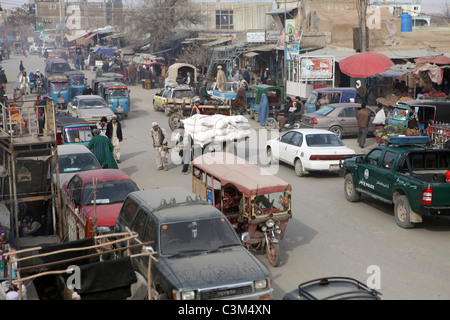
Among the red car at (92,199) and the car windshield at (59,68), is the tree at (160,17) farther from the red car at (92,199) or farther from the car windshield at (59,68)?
the red car at (92,199)

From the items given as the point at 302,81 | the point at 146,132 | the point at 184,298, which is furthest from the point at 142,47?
the point at 184,298

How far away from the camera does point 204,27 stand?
64.0m

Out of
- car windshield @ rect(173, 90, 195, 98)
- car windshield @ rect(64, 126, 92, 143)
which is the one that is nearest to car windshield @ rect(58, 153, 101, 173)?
car windshield @ rect(64, 126, 92, 143)

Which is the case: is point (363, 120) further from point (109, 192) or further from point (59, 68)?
point (59, 68)

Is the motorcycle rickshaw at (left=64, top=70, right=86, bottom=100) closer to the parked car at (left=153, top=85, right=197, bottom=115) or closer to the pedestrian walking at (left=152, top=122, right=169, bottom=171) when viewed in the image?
the parked car at (left=153, top=85, right=197, bottom=115)

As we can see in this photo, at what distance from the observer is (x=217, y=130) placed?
18.9m

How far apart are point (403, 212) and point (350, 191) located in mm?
2535

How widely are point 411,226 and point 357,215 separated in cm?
160

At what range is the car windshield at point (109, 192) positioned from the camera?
40.8ft

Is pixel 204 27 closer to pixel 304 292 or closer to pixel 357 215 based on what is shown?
pixel 357 215

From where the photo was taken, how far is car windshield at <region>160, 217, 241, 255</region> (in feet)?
29.3

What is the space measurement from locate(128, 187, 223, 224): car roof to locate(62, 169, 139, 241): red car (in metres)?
1.51

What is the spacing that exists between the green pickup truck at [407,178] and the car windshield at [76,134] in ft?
30.9

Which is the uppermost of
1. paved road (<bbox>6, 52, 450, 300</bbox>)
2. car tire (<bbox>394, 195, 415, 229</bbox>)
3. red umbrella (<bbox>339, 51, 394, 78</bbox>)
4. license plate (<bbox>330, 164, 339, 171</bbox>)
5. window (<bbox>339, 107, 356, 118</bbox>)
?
red umbrella (<bbox>339, 51, 394, 78</bbox>)
